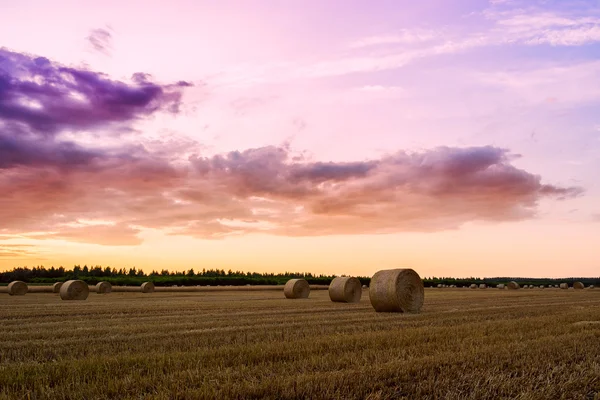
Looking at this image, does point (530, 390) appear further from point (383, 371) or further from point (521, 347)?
point (521, 347)

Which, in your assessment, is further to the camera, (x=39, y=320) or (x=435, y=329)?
(x=39, y=320)

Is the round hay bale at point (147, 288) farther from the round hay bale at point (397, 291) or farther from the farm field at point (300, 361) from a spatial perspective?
the farm field at point (300, 361)

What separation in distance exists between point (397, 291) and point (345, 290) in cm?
638

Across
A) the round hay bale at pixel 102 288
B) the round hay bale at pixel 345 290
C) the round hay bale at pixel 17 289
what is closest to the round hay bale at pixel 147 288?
the round hay bale at pixel 102 288

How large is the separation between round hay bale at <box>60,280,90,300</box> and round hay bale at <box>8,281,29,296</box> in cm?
955

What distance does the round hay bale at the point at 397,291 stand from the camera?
63.9ft

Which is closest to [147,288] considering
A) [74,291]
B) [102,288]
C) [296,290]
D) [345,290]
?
[102,288]

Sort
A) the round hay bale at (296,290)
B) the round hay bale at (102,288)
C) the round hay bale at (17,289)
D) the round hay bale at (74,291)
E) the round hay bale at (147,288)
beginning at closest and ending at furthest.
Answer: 1. the round hay bale at (74,291)
2. the round hay bale at (296,290)
3. the round hay bale at (17,289)
4. the round hay bale at (102,288)
5. the round hay bale at (147,288)

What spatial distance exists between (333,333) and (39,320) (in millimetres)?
9559

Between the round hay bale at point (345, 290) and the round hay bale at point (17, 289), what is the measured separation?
23.7m

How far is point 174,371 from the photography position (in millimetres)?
7738

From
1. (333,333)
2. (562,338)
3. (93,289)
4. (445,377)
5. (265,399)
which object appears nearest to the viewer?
(265,399)

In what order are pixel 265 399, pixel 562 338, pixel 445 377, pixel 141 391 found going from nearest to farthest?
pixel 265 399
pixel 141 391
pixel 445 377
pixel 562 338

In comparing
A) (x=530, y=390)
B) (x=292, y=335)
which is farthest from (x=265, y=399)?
(x=292, y=335)
